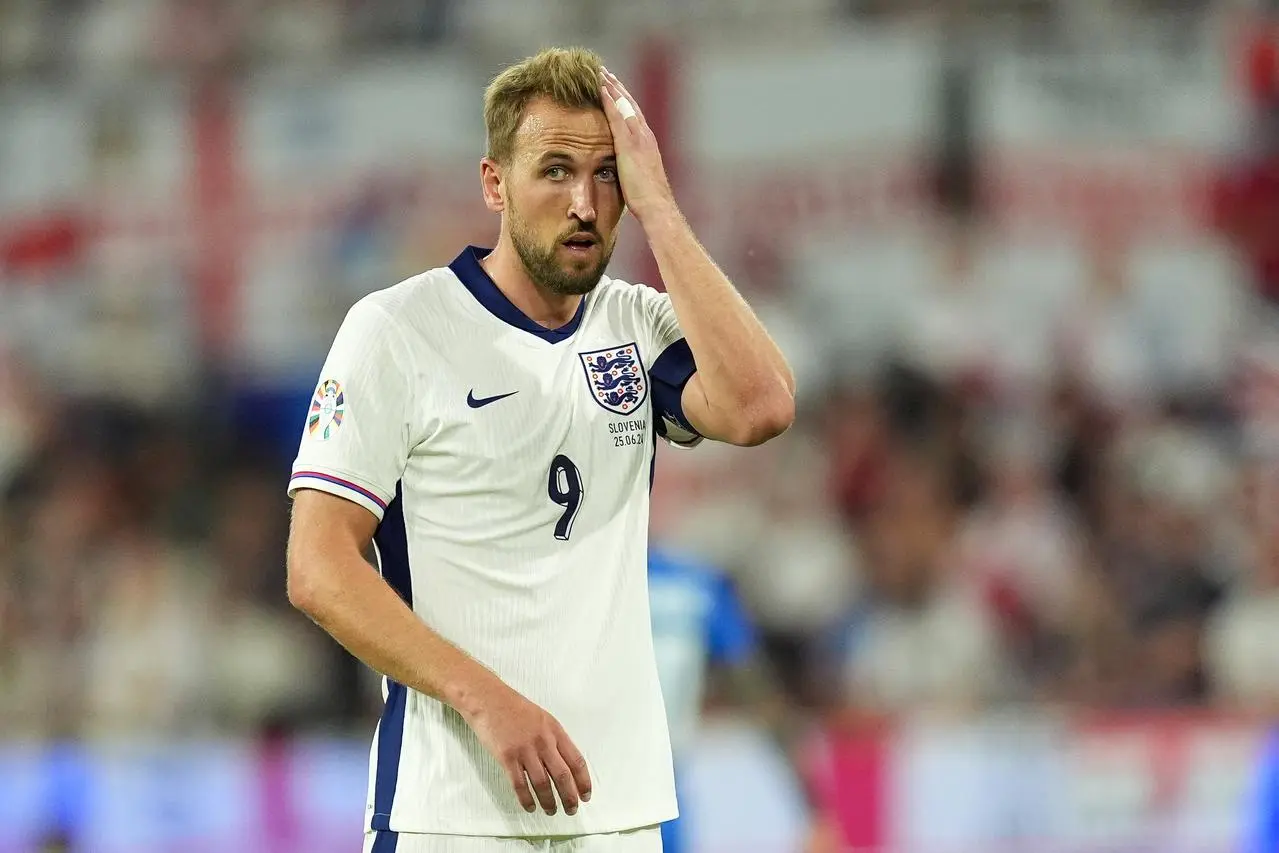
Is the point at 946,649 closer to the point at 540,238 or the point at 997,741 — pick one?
the point at 997,741

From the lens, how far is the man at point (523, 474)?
2936 millimetres

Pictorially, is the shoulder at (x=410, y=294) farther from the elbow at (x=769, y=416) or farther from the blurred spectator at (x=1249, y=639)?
the blurred spectator at (x=1249, y=639)

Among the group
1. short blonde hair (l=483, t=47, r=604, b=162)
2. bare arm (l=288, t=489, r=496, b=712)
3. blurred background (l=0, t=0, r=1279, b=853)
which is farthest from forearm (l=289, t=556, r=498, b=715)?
blurred background (l=0, t=0, r=1279, b=853)

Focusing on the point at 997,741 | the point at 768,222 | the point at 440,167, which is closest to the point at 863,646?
the point at 997,741

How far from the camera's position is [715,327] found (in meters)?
3.06

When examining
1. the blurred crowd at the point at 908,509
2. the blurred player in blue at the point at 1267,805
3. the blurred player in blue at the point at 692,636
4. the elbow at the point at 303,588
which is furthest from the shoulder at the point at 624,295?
the blurred crowd at the point at 908,509

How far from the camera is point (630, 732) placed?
3.06 metres

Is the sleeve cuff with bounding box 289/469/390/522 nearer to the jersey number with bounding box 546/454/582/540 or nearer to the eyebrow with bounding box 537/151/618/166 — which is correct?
the jersey number with bounding box 546/454/582/540

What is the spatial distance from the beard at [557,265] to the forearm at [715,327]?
11cm

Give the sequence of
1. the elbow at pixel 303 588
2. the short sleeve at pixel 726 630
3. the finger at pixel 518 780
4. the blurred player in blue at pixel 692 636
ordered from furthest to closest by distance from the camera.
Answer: the short sleeve at pixel 726 630
the blurred player in blue at pixel 692 636
the elbow at pixel 303 588
the finger at pixel 518 780

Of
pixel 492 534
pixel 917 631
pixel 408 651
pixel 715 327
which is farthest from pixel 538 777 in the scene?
pixel 917 631

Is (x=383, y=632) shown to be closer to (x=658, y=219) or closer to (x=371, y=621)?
(x=371, y=621)

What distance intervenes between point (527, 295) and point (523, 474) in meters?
0.36

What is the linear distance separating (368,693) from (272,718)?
570 millimetres
